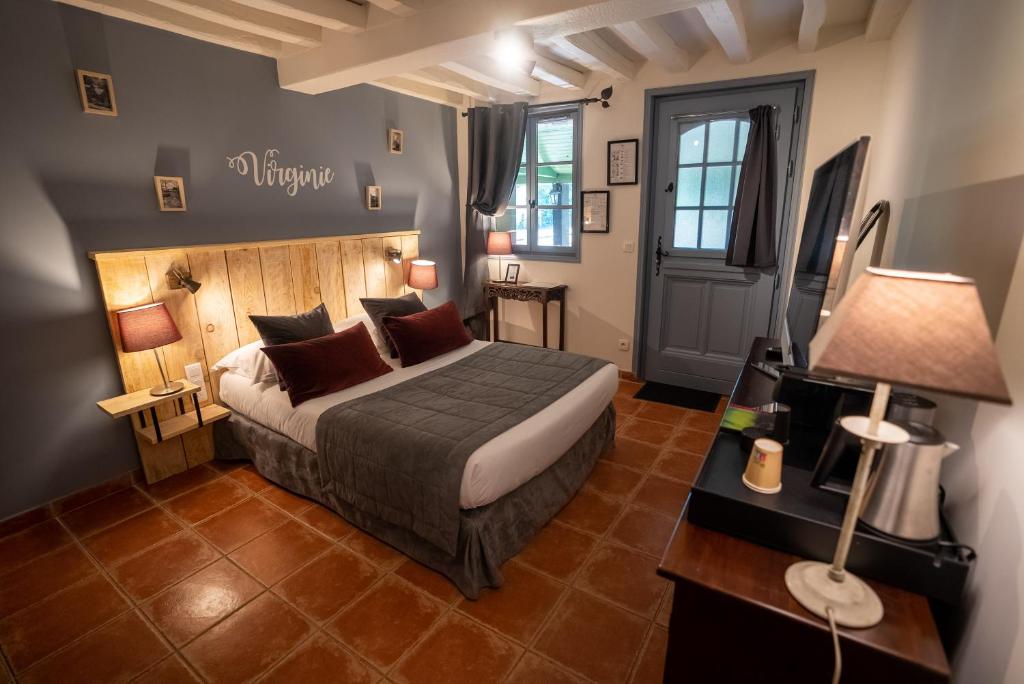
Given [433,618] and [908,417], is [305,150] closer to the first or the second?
[433,618]

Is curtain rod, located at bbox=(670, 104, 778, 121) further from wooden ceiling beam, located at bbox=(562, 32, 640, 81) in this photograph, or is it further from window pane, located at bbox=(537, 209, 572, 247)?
window pane, located at bbox=(537, 209, 572, 247)

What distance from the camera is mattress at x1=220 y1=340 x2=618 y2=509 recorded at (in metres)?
2.02

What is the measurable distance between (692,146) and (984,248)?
9.83ft

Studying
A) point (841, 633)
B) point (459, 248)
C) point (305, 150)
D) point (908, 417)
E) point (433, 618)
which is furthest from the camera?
point (459, 248)

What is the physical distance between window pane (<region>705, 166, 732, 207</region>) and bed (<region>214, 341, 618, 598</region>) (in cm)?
174

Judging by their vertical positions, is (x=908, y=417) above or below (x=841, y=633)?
above

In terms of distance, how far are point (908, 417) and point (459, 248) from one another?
4.20 metres

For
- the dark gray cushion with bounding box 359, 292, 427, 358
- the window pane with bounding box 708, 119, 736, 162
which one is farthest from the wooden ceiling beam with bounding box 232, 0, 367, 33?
the window pane with bounding box 708, 119, 736, 162

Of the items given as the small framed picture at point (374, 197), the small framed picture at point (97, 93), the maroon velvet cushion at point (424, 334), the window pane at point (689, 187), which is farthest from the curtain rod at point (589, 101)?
the small framed picture at point (97, 93)

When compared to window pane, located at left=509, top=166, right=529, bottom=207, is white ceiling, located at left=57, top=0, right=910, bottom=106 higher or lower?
higher

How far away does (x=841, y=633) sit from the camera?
926 mm

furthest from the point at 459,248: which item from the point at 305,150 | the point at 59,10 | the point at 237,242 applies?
the point at 59,10

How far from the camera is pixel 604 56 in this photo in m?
3.34

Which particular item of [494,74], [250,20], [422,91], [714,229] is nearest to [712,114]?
[714,229]
